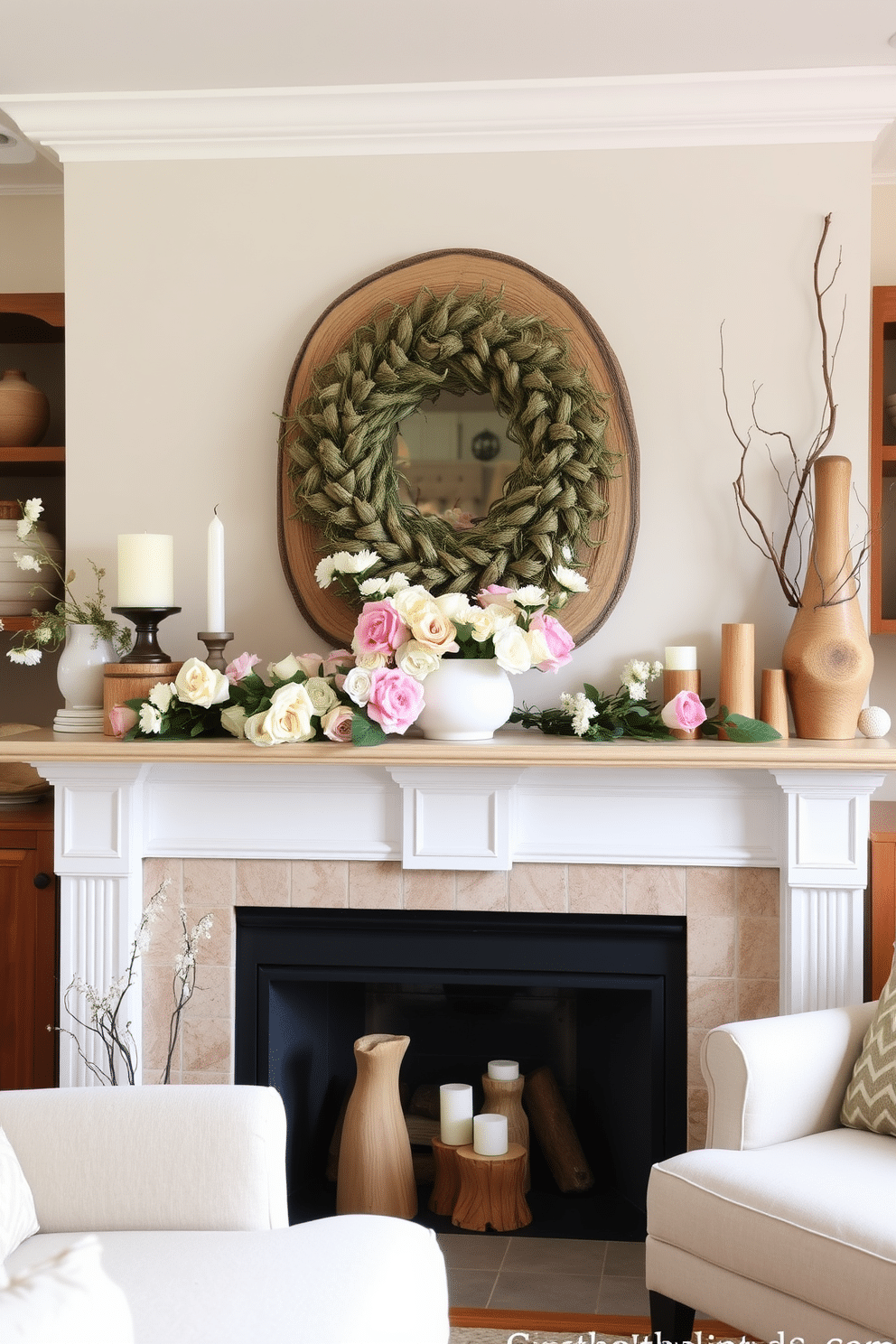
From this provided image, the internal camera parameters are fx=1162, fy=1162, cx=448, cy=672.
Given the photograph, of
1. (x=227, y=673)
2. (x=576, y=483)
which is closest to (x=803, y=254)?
(x=576, y=483)

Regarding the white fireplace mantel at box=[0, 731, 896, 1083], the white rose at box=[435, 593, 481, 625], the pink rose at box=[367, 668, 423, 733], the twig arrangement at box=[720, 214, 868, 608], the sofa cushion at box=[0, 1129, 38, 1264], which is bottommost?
the sofa cushion at box=[0, 1129, 38, 1264]

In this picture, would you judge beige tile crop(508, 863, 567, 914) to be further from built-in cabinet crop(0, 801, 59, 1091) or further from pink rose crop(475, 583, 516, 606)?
built-in cabinet crop(0, 801, 59, 1091)

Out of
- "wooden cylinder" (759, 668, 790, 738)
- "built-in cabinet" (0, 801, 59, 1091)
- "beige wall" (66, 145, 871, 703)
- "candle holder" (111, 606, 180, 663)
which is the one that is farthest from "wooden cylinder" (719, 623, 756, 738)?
"built-in cabinet" (0, 801, 59, 1091)

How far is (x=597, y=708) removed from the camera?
98.1 inches

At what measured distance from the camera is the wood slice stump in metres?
2.52

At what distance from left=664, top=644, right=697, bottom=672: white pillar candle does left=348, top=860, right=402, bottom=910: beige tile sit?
0.72 metres

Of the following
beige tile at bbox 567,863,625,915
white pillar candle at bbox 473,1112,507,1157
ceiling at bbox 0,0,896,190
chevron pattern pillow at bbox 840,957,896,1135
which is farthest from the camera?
white pillar candle at bbox 473,1112,507,1157

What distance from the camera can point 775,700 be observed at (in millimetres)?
2432

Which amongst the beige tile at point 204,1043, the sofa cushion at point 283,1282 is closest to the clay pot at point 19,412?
the beige tile at point 204,1043

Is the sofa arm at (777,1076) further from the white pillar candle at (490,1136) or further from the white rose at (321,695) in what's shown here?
the white rose at (321,695)

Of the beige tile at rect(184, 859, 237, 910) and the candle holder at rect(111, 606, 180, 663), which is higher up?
the candle holder at rect(111, 606, 180, 663)

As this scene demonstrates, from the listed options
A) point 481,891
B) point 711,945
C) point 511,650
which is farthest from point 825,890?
point 511,650

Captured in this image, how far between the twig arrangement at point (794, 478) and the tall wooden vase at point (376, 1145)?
1331 millimetres

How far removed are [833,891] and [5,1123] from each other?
1.58 m
